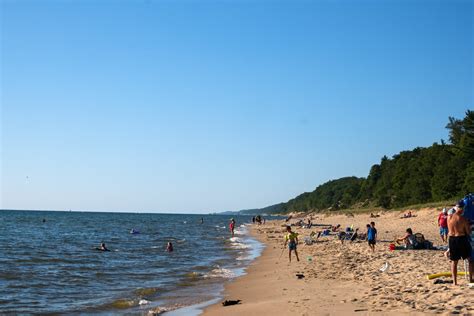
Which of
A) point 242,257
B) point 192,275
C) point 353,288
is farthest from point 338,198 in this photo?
point 353,288

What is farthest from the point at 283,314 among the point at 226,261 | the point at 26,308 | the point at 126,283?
the point at 226,261

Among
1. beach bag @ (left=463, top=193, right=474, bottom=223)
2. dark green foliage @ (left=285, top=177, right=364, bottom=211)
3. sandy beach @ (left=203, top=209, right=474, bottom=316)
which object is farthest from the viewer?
dark green foliage @ (left=285, top=177, right=364, bottom=211)

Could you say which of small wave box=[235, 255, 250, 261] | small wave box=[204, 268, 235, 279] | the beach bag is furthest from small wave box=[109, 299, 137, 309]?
small wave box=[235, 255, 250, 261]

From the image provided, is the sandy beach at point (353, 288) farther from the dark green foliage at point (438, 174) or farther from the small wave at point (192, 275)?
the dark green foliage at point (438, 174)

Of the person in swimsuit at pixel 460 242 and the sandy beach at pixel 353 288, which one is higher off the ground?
the person in swimsuit at pixel 460 242

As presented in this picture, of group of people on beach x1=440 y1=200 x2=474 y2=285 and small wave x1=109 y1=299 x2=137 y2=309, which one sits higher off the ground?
group of people on beach x1=440 y1=200 x2=474 y2=285

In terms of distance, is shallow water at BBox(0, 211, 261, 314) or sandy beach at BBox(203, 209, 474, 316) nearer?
sandy beach at BBox(203, 209, 474, 316)

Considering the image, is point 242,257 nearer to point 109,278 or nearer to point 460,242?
point 109,278

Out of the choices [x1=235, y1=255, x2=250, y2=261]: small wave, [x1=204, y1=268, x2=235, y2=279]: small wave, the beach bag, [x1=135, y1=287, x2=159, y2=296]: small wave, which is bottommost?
[x1=235, y1=255, x2=250, y2=261]: small wave

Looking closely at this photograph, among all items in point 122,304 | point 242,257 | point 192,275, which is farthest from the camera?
point 242,257

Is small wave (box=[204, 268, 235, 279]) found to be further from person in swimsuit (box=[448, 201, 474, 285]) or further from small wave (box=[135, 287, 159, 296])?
person in swimsuit (box=[448, 201, 474, 285])

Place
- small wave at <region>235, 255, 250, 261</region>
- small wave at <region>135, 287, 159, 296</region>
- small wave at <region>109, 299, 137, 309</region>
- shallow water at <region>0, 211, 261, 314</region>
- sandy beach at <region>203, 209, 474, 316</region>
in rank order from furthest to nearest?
small wave at <region>235, 255, 250, 261</region> < small wave at <region>135, 287, 159, 296</region> < shallow water at <region>0, 211, 261, 314</region> < small wave at <region>109, 299, 137, 309</region> < sandy beach at <region>203, 209, 474, 316</region>

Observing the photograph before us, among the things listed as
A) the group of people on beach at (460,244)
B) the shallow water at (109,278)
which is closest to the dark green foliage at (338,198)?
the shallow water at (109,278)

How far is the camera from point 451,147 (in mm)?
64125
